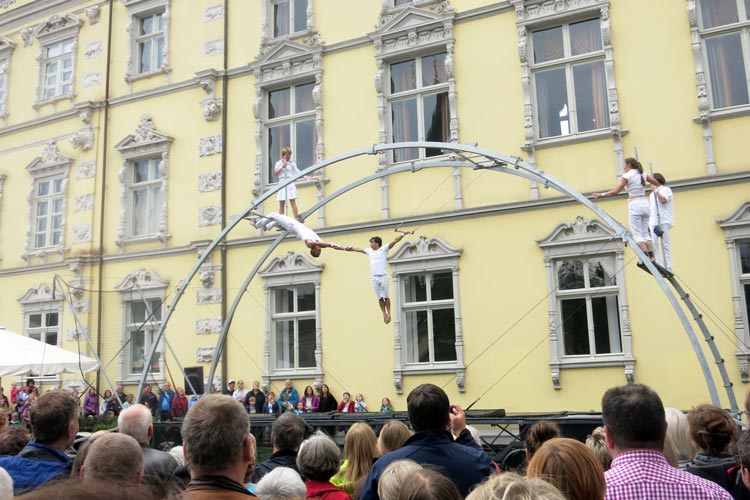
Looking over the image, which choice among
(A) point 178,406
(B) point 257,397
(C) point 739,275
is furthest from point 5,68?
(C) point 739,275

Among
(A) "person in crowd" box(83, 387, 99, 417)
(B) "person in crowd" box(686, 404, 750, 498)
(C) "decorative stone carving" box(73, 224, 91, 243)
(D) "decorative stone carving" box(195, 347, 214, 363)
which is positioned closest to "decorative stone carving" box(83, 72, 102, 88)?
(C) "decorative stone carving" box(73, 224, 91, 243)

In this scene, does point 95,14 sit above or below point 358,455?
above

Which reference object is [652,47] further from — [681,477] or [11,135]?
[11,135]

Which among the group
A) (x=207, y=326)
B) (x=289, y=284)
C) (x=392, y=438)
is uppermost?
(x=289, y=284)

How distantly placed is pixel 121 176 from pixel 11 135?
5.42 m

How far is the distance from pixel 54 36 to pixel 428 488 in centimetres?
2398

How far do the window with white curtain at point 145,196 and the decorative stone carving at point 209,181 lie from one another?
1532 mm

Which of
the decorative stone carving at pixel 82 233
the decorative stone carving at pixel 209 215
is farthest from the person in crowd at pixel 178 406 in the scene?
the decorative stone carving at pixel 82 233

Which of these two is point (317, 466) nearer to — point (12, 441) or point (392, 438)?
point (392, 438)

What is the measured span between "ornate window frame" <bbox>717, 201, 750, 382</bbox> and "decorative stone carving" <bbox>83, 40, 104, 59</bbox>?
1817 cm

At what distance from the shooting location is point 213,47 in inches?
765

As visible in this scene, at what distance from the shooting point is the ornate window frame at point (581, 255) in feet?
44.0

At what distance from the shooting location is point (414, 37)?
16422 mm

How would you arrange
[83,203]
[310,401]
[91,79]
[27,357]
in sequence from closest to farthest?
[27,357] < [310,401] < [83,203] < [91,79]
